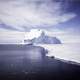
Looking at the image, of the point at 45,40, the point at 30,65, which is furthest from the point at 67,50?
the point at 30,65

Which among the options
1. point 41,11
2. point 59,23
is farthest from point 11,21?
point 59,23

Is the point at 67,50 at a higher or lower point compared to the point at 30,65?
higher

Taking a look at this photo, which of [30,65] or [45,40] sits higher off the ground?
[45,40]

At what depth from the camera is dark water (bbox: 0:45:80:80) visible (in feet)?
6.59

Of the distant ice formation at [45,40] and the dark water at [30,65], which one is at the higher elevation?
the distant ice formation at [45,40]

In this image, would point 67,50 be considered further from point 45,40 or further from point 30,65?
point 30,65

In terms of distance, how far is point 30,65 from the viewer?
203 cm

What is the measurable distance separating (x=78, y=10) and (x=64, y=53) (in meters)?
0.44

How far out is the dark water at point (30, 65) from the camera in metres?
2.01

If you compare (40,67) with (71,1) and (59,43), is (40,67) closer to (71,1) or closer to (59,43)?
(59,43)

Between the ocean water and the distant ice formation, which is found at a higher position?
the distant ice formation

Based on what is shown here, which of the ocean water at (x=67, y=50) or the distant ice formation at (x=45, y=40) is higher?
the distant ice formation at (x=45, y=40)

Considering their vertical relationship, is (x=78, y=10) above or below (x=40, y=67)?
above

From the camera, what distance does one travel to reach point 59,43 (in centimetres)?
205
